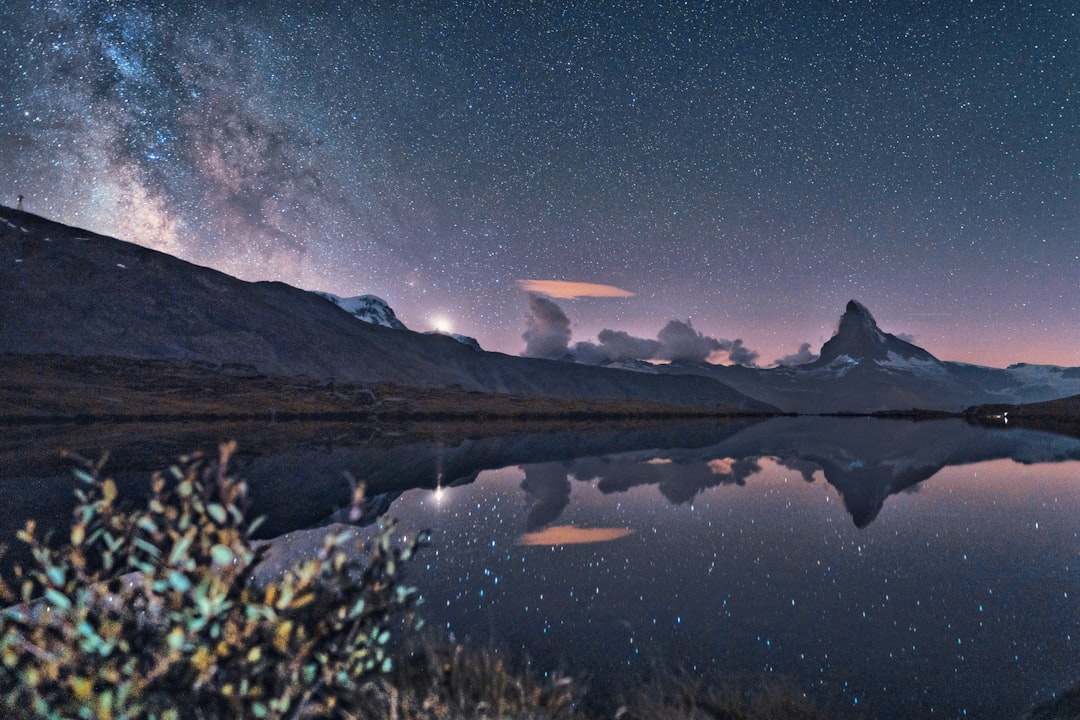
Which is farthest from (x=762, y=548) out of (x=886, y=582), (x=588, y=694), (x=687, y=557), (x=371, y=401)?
(x=371, y=401)

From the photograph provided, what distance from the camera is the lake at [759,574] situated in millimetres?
9258

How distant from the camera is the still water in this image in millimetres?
9180

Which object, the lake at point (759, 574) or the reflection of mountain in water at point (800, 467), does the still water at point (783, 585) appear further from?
the reflection of mountain in water at point (800, 467)

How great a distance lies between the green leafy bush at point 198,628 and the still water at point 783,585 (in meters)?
4.98

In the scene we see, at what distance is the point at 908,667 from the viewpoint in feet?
30.6

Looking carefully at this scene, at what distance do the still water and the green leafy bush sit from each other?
4.98 metres

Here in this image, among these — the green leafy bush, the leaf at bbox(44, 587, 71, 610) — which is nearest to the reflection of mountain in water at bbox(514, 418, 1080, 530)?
the green leafy bush

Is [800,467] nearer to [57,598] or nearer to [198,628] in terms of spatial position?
[198,628]

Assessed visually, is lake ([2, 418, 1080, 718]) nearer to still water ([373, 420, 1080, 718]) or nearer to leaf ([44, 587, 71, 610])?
still water ([373, 420, 1080, 718])

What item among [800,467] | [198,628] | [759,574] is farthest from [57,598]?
[800,467]

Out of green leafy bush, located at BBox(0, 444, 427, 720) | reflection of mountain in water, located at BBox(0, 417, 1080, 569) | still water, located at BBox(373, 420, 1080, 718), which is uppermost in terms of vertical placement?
green leafy bush, located at BBox(0, 444, 427, 720)

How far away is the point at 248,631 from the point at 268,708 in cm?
84

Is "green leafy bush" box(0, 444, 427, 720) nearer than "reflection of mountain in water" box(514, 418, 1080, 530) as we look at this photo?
Yes

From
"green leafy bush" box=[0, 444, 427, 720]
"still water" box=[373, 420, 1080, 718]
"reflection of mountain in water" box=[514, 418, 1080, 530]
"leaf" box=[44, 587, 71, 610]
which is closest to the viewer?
"leaf" box=[44, 587, 71, 610]
